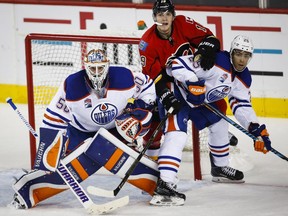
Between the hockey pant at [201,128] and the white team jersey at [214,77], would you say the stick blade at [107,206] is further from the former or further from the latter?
the white team jersey at [214,77]

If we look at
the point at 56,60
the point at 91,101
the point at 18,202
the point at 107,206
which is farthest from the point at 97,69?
the point at 56,60

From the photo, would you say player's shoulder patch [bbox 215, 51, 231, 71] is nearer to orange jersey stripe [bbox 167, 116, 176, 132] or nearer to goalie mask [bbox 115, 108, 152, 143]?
orange jersey stripe [bbox 167, 116, 176, 132]

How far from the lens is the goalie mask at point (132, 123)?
6.14m

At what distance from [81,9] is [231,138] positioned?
2.01 metres

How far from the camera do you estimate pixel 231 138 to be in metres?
7.40

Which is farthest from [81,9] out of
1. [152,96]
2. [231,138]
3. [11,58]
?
[152,96]

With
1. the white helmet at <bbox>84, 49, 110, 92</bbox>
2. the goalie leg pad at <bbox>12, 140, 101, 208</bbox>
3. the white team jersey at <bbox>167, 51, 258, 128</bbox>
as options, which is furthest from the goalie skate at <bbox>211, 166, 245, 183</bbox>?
the white helmet at <bbox>84, 49, 110, 92</bbox>

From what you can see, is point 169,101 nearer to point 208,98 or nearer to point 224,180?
point 208,98

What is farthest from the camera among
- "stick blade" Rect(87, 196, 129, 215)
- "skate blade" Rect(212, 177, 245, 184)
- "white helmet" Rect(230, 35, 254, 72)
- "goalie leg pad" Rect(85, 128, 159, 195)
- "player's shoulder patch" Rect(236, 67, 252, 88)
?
"skate blade" Rect(212, 177, 245, 184)

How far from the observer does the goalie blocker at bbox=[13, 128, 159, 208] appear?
6191 mm

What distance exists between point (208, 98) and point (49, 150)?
101 centimetres

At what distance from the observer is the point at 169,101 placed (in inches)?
251

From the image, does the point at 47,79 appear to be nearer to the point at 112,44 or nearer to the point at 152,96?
the point at 112,44

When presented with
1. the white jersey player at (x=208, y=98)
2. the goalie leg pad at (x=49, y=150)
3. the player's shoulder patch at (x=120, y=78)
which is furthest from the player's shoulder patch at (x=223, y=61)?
the goalie leg pad at (x=49, y=150)
